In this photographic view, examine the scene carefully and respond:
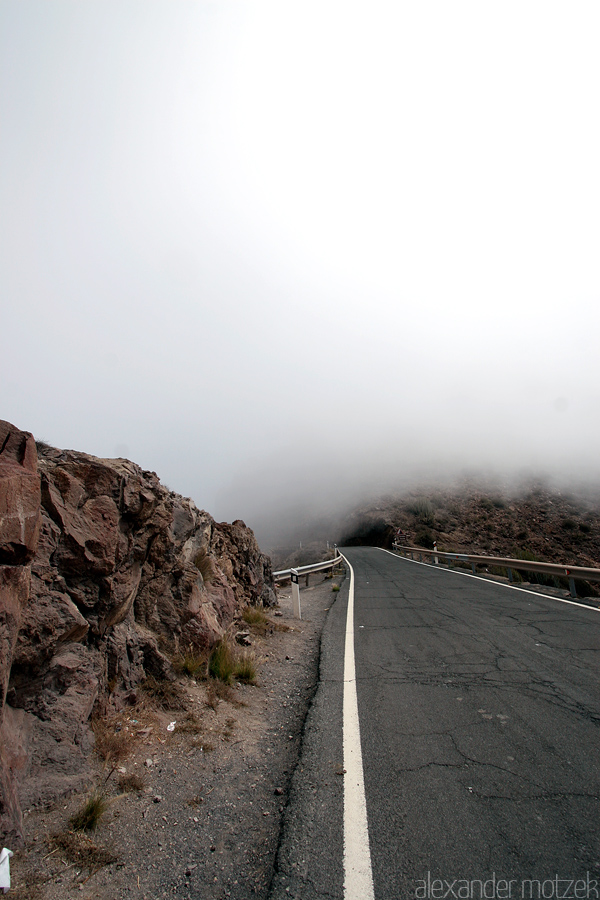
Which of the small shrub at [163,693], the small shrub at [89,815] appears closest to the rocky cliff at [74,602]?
the small shrub at [163,693]

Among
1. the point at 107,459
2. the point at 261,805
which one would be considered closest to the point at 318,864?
the point at 261,805

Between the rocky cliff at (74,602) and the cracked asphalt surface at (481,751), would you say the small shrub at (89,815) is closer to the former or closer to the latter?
the rocky cliff at (74,602)

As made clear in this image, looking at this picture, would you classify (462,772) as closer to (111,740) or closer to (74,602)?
(111,740)

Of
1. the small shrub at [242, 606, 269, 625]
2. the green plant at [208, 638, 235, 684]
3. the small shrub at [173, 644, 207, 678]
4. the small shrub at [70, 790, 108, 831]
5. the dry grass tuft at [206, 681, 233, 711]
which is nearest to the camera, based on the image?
the small shrub at [70, 790, 108, 831]

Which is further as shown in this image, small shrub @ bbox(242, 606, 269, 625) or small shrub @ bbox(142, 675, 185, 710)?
small shrub @ bbox(242, 606, 269, 625)

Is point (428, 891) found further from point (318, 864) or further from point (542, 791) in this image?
point (542, 791)

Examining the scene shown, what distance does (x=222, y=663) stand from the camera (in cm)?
609

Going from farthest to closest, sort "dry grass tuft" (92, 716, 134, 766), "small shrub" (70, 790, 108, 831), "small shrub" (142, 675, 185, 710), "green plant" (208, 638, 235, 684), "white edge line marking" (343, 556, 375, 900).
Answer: "green plant" (208, 638, 235, 684), "small shrub" (142, 675, 185, 710), "dry grass tuft" (92, 716, 134, 766), "small shrub" (70, 790, 108, 831), "white edge line marking" (343, 556, 375, 900)

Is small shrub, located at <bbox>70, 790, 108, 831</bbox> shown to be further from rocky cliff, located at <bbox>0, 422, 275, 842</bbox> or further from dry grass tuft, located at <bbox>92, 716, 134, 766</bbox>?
dry grass tuft, located at <bbox>92, 716, 134, 766</bbox>

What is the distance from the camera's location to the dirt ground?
2.71m

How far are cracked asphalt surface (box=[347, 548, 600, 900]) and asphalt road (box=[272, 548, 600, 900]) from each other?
0.01 m

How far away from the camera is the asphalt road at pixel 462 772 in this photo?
2586 mm

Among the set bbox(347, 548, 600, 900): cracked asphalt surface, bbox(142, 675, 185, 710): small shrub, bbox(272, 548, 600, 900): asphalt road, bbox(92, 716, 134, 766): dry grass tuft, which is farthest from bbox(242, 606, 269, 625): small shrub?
bbox(92, 716, 134, 766): dry grass tuft

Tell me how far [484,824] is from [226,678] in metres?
3.73
